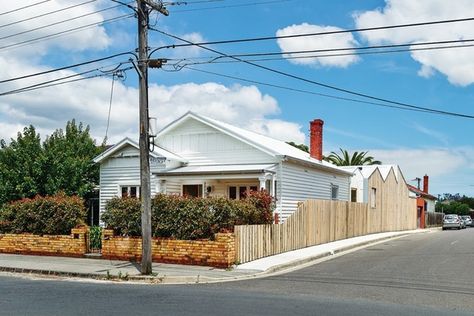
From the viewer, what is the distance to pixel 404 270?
51.9 ft

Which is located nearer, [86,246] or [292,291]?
[292,291]

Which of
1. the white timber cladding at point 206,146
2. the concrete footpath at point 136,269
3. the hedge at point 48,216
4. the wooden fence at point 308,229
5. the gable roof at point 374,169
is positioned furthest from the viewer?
the gable roof at point 374,169

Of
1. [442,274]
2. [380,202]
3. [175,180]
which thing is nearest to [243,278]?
[442,274]

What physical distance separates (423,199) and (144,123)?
51264mm

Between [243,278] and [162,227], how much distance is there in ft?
12.7

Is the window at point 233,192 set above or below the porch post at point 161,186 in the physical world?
below

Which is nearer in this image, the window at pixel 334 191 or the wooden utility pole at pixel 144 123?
the wooden utility pole at pixel 144 123

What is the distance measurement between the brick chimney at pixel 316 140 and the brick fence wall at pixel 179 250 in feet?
46.0

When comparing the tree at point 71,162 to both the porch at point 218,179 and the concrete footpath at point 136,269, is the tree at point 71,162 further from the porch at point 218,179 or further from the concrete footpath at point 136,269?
the concrete footpath at point 136,269

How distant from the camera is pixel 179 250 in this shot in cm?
1692

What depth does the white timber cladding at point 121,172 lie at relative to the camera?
25.5 metres

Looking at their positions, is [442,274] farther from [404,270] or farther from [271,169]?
[271,169]

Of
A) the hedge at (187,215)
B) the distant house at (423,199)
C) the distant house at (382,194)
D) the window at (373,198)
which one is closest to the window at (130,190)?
the hedge at (187,215)

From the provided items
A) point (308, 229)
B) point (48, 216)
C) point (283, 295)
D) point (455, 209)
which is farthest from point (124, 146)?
point (455, 209)
